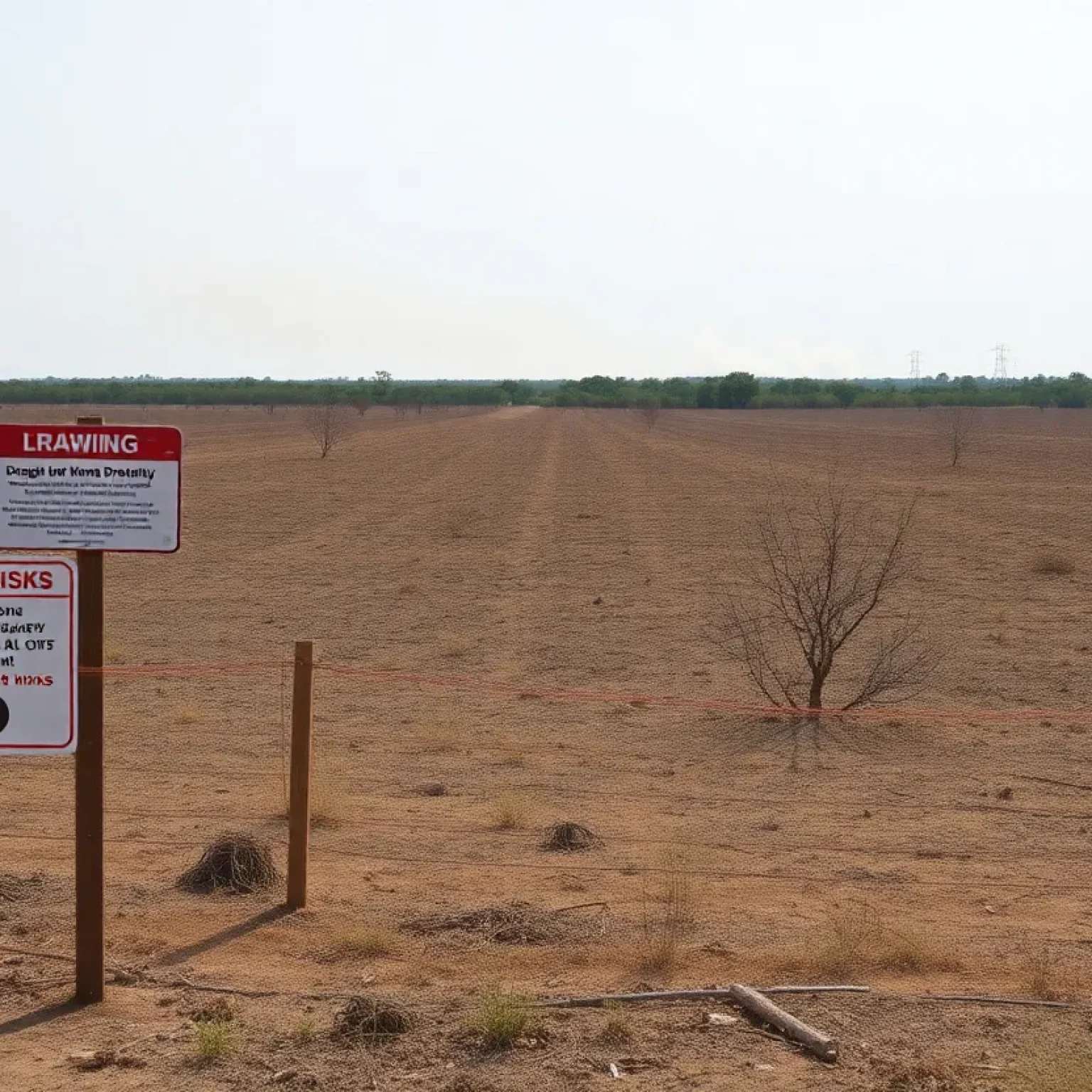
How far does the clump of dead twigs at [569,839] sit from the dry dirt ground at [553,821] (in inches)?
3.3

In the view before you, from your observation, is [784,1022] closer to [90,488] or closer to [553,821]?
[90,488]

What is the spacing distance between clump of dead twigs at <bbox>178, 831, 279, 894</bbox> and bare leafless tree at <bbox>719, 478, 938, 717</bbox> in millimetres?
5037

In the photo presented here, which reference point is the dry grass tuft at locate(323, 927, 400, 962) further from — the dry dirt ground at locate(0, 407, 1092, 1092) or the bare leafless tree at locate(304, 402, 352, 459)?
the bare leafless tree at locate(304, 402, 352, 459)

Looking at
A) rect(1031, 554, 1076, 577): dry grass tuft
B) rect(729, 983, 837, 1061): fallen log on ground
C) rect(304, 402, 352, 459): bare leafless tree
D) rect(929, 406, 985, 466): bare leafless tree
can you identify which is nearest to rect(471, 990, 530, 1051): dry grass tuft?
rect(729, 983, 837, 1061): fallen log on ground

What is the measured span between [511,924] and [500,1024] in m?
1.61

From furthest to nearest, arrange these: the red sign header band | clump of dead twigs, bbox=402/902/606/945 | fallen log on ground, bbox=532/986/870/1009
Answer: clump of dead twigs, bbox=402/902/606/945 < fallen log on ground, bbox=532/986/870/1009 < the red sign header band

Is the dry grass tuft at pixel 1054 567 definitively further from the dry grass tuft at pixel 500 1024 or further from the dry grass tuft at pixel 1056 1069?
the dry grass tuft at pixel 500 1024

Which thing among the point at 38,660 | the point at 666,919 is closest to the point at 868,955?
the point at 666,919

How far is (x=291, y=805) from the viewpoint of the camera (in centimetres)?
757

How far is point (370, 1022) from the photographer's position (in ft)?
19.2

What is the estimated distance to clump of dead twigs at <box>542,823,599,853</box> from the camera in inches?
354

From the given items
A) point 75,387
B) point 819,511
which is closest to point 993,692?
point 819,511

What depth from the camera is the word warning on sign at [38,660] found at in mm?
6215

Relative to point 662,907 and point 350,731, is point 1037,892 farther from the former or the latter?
point 350,731
